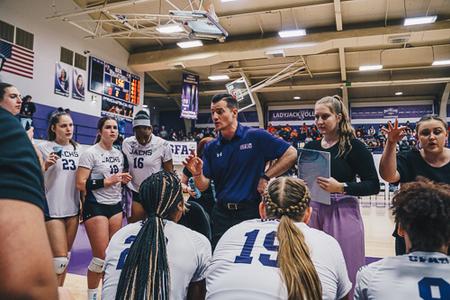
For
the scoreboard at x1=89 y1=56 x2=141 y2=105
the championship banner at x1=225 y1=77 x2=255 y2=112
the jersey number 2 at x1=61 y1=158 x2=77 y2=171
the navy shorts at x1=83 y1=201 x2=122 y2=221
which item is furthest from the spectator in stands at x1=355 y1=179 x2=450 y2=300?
the championship banner at x1=225 y1=77 x2=255 y2=112

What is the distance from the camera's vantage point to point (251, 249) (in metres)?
1.50

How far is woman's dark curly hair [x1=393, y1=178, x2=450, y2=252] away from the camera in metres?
1.37

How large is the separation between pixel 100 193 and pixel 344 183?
7.19ft

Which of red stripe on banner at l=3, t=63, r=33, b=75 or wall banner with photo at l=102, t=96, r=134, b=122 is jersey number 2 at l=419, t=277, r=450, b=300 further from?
wall banner with photo at l=102, t=96, r=134, b=122

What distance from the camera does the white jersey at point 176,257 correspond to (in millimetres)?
1648

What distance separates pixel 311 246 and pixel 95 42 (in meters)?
13.2

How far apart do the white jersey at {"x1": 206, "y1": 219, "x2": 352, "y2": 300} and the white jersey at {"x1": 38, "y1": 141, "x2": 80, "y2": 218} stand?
7.22ft

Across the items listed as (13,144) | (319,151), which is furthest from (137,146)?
(13,144)

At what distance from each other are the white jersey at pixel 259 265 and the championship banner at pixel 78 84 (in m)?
11.8

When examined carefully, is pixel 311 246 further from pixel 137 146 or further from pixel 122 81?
pixel 122 81

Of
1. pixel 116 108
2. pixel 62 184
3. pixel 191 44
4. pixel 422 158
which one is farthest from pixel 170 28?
pixel 422 158

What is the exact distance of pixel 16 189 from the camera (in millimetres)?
571

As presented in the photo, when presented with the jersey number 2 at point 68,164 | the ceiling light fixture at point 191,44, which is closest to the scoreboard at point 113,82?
the ceiling light fixture at point 191,44

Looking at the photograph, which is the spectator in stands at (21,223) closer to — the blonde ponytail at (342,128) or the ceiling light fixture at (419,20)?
the blonde ponytail at (342,128)
